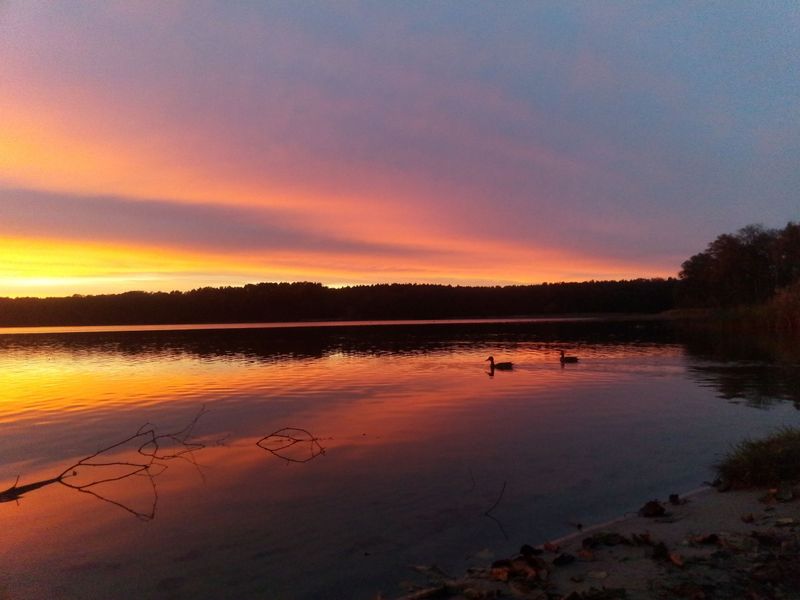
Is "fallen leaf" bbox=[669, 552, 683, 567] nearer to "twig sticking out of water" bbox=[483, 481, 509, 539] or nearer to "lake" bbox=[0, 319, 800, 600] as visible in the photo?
"lake" bbox=[0, 319, 800, 600]

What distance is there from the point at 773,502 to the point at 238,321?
10838 centimetres

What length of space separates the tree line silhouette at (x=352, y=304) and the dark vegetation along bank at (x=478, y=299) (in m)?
0.18

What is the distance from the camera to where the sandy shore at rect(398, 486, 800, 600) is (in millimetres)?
5449

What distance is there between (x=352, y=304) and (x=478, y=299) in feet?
85.8

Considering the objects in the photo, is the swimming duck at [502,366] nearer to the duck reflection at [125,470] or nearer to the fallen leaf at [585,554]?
the duck reflection at [125,470]

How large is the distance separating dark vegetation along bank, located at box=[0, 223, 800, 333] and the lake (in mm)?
54602

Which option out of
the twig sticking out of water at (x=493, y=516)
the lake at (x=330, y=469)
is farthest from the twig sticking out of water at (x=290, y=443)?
the twig sticking out of water at (x=493, y=516)

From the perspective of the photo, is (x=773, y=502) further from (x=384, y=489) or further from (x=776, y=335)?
(x=776, y=335)

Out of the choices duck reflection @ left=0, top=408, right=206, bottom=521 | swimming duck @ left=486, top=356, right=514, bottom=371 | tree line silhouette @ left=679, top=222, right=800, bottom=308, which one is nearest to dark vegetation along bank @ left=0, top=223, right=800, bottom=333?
tree line silhouette @ left=679, top=222, right=800, bottom=308

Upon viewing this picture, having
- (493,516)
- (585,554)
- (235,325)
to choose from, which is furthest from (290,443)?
(235,325)

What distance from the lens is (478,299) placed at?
12700 centimetres

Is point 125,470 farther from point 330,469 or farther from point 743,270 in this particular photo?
point 743,270

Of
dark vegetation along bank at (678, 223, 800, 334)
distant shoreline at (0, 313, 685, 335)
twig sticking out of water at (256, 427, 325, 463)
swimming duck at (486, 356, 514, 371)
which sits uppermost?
dark vegetation along bank at (678, 223, 800, 334)

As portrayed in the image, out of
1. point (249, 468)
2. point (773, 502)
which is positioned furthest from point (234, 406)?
point (773, 502)
